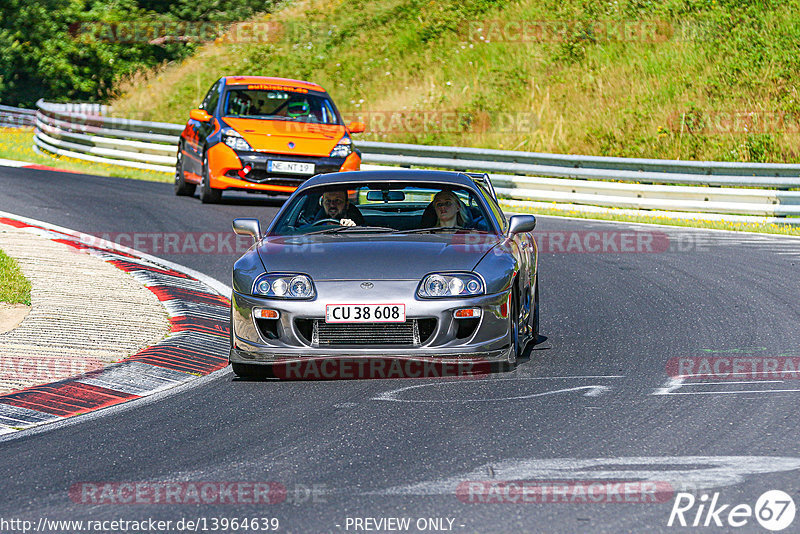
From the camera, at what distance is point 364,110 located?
99.3 feet

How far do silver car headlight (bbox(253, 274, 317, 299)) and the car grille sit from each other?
0.20 m

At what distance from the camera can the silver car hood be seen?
7.48m

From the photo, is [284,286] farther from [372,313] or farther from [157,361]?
[157,361]

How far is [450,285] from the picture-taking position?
745cm

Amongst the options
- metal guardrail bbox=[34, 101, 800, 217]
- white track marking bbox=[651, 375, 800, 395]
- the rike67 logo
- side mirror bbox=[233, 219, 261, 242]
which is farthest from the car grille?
metal guardrail bbox=[34, 101, 800, 217]

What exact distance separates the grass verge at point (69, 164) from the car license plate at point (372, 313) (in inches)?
621

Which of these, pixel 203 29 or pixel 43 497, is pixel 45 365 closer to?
pixel 43 497

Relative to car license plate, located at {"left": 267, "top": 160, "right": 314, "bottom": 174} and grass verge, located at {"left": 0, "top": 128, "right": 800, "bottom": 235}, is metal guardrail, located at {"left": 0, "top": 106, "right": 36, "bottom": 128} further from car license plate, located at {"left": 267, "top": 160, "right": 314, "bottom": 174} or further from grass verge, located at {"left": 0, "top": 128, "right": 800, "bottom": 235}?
car license plate, located at {"left": 267, "top": 160, "right": 314, "bottom": 174}

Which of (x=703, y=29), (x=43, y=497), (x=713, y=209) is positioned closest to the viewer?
(x=43, y=497)

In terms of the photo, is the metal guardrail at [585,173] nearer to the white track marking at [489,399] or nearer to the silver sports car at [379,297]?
the silver sports car at [379,297]

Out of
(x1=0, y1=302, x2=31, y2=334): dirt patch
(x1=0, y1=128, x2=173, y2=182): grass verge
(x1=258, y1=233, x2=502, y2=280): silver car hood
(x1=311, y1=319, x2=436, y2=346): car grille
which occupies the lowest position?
(x1=0, y1=128, x2=173, y2=182): grass verge

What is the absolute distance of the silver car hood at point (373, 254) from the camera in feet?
24.5

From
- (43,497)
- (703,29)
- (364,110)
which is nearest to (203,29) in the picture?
(364,110)

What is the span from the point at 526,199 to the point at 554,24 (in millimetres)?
12310
